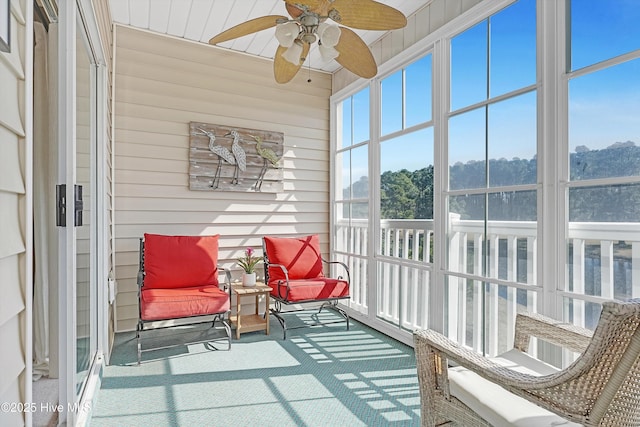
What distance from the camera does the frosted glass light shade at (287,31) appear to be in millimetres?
2014

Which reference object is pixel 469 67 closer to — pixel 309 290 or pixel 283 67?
pixel 283 67

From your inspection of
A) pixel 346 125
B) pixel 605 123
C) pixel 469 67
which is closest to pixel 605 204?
pixel 605 123

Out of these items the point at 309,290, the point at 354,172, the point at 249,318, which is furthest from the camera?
the point at 354,172

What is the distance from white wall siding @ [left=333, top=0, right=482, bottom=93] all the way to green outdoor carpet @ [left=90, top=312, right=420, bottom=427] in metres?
2.65

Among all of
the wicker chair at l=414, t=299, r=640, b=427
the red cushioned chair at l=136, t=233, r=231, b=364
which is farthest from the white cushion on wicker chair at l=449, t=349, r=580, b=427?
the red cushioned chair at l=136, t=233, r=231, b=364

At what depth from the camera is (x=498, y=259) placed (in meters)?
2.52

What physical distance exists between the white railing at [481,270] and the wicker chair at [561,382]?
52 centimetres

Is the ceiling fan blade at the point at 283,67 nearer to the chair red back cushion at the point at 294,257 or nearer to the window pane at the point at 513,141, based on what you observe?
the window pane at the point at 513,141

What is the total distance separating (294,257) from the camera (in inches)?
157

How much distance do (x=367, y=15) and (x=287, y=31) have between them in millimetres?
433

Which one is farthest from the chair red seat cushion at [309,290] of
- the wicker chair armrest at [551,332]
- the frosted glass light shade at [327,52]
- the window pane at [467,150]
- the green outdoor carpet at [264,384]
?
the frosted glass light shade at [327,52]

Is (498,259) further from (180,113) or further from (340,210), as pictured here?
(180,113)

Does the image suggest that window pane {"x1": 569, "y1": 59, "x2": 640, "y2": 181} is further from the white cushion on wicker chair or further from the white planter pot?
the white planter pot

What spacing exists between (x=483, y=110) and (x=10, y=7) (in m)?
2.58
